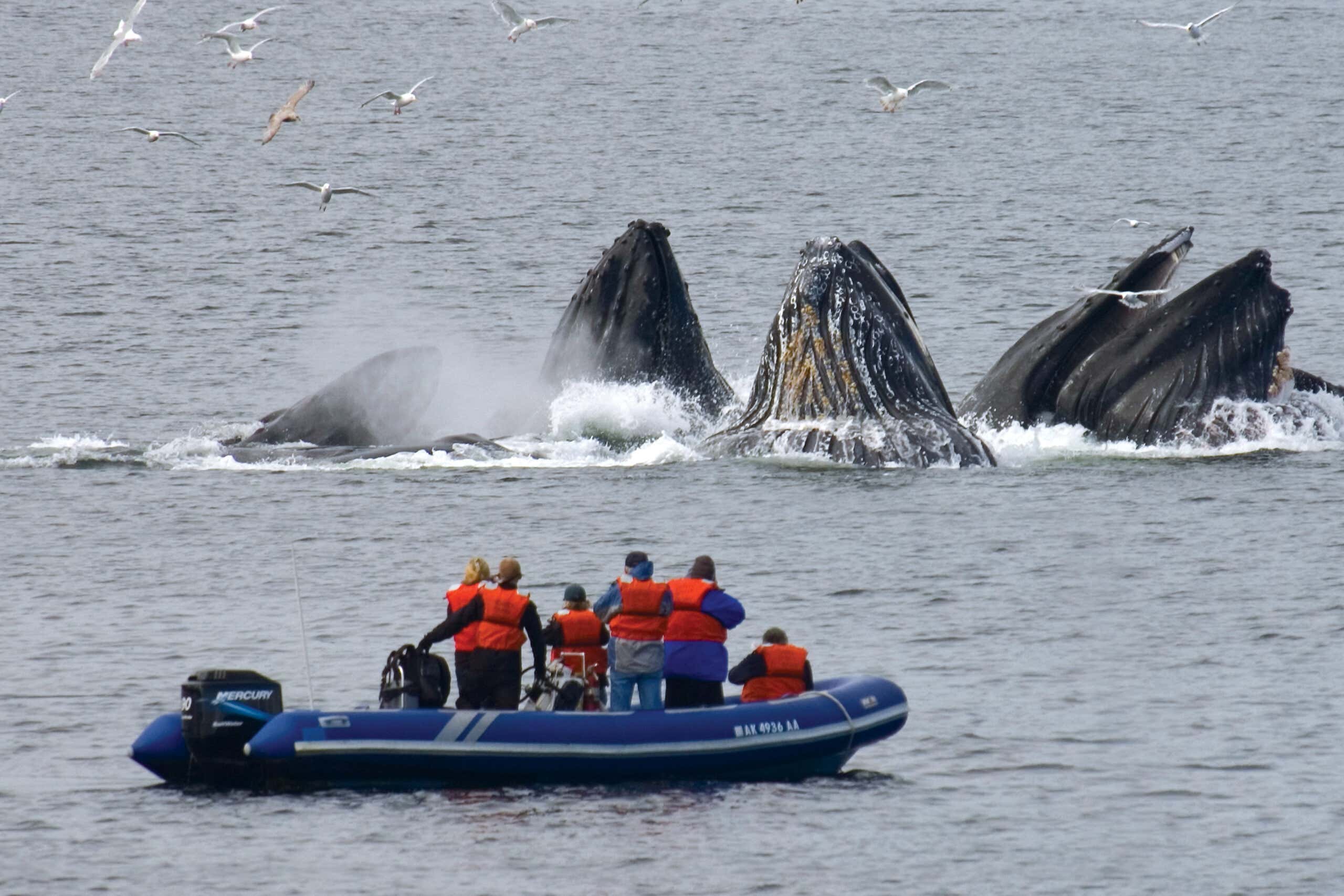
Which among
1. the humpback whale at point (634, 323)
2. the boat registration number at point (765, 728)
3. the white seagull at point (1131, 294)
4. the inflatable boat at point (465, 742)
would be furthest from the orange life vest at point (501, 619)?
the white seagull at point (1131, 294)

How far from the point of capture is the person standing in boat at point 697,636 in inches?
810

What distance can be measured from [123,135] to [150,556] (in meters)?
56.2

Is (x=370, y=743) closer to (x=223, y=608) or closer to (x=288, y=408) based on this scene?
(x=223, y=608)

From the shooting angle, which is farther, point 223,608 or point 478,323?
point 478,323

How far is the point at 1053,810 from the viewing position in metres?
20.1

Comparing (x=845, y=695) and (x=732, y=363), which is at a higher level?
(x=732, y=363)

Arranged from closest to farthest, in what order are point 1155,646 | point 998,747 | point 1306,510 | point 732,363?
point 998,747 → point 1155,646 → point 1306,510 → point 732,363

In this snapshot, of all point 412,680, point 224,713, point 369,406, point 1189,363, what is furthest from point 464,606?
point 1189,363

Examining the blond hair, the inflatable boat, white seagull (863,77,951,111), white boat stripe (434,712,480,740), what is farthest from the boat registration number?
white seagull (863,77,951,111)

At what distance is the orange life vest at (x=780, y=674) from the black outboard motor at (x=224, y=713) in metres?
3.99

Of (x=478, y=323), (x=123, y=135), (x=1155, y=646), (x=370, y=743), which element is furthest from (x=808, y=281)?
(x=123, y=135)

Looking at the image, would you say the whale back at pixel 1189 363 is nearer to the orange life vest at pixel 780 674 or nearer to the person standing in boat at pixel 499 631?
the orange life vest at pixel 780 674

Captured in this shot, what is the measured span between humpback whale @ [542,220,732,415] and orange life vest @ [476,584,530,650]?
12.4 meters

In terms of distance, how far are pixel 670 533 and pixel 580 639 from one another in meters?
9.39
